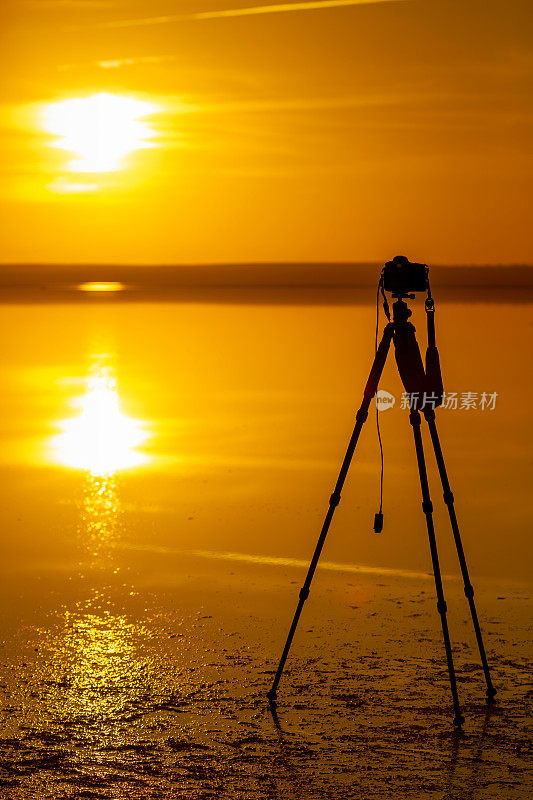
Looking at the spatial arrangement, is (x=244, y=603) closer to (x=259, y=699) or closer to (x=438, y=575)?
(x=259, y=699)

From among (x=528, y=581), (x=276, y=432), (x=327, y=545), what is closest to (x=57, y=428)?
(x=276, y=432)

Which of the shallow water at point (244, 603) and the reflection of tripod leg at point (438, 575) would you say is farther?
the reflection of tripod leg at point (438, 575)

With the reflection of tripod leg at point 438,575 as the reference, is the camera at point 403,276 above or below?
above

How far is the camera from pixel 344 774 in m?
4.57

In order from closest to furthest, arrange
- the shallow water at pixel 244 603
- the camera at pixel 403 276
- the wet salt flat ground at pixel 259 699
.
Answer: the wet salt flat ground at pixel 259 699 → the shallow water at pixel 244 603 → the camera at pixel 403 276

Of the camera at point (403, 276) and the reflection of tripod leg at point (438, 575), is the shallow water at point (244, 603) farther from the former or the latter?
the camera at point (403, 276)

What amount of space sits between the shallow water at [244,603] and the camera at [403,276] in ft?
6.24

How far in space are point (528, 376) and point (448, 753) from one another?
49.1ft

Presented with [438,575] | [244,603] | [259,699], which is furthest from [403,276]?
[244,603]

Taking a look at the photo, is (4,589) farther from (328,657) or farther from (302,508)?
(302,508)

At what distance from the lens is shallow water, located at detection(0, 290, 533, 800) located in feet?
15.4

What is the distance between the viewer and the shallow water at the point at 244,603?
185 inches

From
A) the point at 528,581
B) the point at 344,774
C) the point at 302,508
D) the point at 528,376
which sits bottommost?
the point at 344,774

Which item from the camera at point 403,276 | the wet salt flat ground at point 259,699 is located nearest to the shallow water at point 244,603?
the wet salt flat ground at point 259,699
